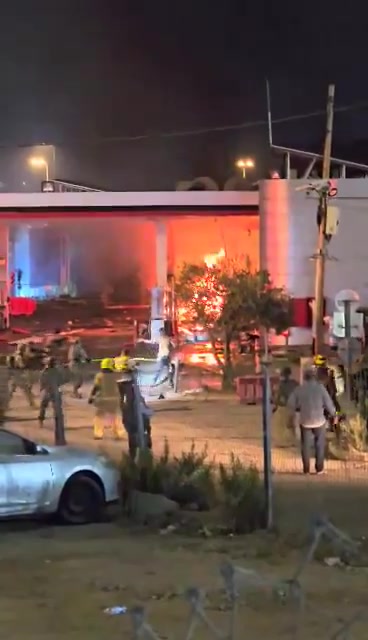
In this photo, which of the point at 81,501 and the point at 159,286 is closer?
the point at 81,501

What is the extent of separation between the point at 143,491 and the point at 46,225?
28538 millimetres

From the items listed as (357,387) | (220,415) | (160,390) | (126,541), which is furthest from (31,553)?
(160,390)

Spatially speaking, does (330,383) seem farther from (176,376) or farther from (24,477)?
(176,376)

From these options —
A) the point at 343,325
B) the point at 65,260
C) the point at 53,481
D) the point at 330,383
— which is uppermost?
the point at 65,260

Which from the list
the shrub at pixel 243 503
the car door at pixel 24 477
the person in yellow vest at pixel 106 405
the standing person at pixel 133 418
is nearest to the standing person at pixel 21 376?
the person in yellow vest at pixel 106 405

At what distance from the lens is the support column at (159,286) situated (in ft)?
110

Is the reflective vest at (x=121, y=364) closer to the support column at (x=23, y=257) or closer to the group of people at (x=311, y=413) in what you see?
the group of people at (x=311, y=413)

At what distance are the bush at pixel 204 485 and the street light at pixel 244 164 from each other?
101 ft

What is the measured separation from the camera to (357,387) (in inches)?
708

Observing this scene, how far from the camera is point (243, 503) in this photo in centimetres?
974

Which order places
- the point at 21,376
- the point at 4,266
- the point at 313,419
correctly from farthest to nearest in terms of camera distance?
the point at 4,266
the point at 21,376
the point at 313,419

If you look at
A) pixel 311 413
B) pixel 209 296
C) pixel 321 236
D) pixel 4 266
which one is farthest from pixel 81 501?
pixel 4 266

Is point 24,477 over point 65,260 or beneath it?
beneath

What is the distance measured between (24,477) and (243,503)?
92.8 inches
